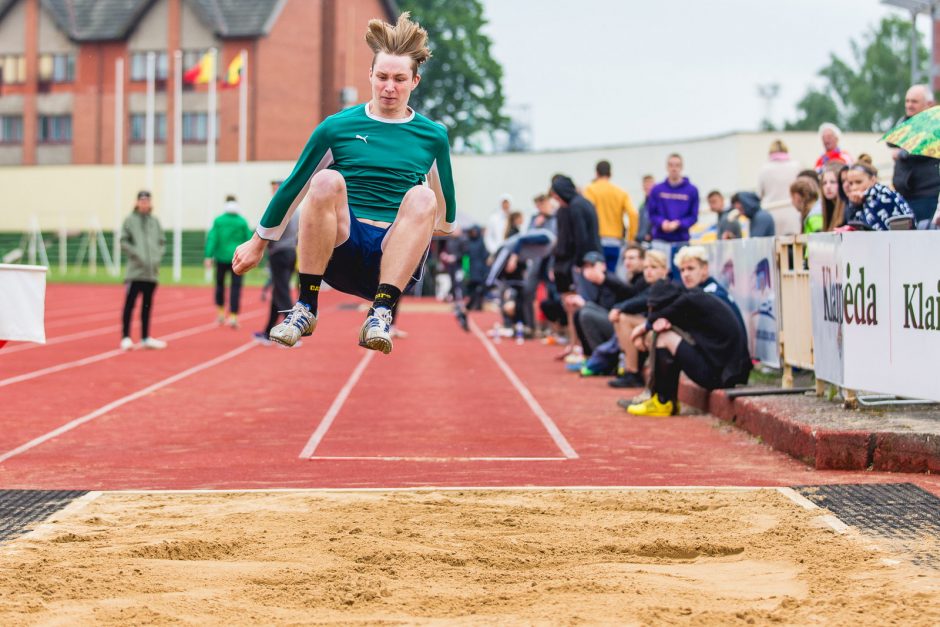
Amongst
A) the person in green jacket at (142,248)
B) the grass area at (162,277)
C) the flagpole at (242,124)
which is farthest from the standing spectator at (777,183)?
the flagpole at (242,124)

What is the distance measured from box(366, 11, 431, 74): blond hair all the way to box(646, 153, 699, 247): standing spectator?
9.68 metres

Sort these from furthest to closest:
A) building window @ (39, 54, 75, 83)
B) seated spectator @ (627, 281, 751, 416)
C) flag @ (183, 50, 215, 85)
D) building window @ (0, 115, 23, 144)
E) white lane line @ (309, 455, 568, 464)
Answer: building window @ (0, 115, 23, 144)
building window @ (39, 54, 75, 83)
flag @ (183, 50, 215, 85)
seated spectator @ (627, 281, 751, 416)
white lane line @ (309, 455, 568, 464)

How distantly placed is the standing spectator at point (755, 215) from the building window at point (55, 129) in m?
50.0

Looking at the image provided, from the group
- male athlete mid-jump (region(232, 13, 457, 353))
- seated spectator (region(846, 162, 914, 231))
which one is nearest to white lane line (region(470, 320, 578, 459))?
seated spectator (region(846, 162, 914, 231))

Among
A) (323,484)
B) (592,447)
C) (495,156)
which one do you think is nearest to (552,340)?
(592,447)

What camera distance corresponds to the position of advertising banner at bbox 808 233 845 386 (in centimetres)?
888

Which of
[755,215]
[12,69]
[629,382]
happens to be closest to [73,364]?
[629,382]

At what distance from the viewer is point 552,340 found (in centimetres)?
1967

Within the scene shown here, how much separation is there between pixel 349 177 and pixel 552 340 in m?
13.6

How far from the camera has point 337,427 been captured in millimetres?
10547

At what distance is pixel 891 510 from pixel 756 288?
4.84 meters

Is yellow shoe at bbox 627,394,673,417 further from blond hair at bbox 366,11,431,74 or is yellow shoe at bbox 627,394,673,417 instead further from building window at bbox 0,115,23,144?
building window at bbox 0,115,23,144

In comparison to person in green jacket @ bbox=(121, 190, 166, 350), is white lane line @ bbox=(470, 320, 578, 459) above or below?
below

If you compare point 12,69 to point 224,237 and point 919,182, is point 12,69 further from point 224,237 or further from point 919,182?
point 919,182
